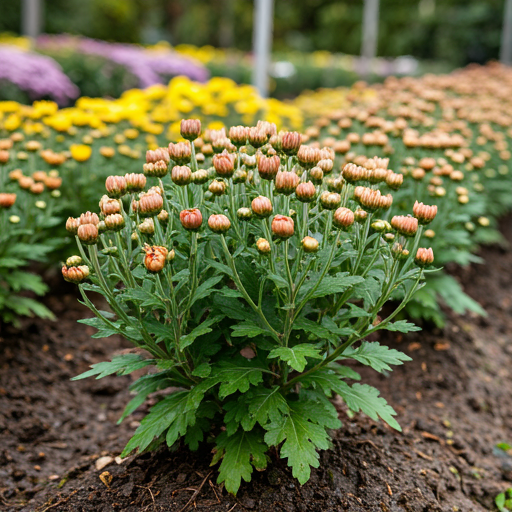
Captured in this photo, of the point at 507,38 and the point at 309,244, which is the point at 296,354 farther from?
the point at 507,38

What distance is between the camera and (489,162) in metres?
5.09

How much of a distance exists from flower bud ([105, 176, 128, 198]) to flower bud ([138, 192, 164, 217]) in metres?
0.15

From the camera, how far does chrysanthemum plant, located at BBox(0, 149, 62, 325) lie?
2793mm

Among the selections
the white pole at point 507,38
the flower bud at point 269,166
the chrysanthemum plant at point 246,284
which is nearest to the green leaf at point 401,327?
the chrysanthemum plant at point 246,284

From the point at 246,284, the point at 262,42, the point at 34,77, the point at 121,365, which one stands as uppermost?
the point at 262,42

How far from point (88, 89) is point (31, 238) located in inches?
292

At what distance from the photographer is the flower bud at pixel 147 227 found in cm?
172

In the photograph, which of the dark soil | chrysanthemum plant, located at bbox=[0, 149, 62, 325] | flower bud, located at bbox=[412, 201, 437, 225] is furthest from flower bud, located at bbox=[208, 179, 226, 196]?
chrysanthemum plant, located at bbox=[0, 149, 62, 325]

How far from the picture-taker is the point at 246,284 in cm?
184

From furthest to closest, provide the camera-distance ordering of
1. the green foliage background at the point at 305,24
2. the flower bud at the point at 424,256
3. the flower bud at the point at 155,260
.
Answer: the green foliage background at the point at 305,24 < the flower bud at the point at 424,256 < the flower bud at the point at 155,260

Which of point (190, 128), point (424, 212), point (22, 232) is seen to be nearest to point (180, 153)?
point (190, 128)

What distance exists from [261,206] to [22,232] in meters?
1.70

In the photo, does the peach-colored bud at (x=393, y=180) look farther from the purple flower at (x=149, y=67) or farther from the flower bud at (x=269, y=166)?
the purple flower at (x=149, y=67)

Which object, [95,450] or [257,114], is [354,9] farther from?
[95,450]
